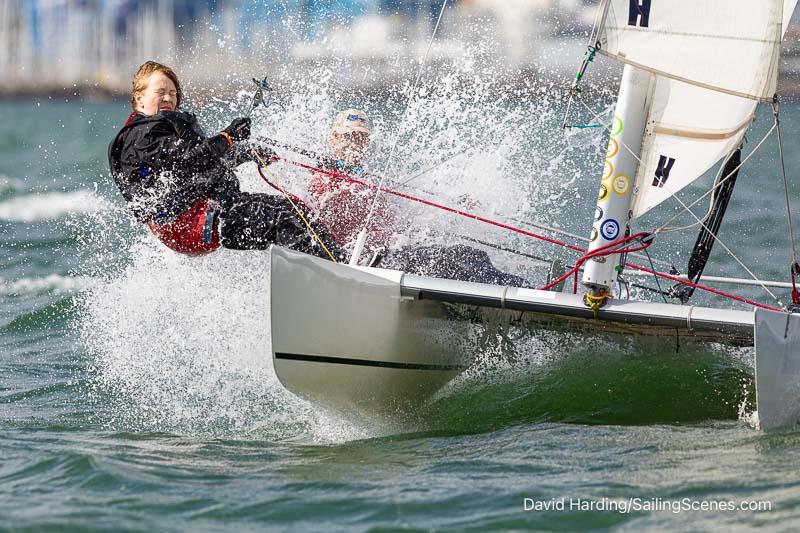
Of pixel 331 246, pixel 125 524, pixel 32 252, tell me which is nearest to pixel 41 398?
pixel 331 246

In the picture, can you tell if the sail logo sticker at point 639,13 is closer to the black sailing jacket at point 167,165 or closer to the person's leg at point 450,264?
the person's leg at point 450,264

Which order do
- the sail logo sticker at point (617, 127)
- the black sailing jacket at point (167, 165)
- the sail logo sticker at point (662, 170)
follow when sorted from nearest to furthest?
the sail logo sticker at point (617, 127), the black sailing jacket at point (167, 165), the sail logo sticker at point (662, 170)

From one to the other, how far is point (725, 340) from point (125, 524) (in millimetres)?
1934

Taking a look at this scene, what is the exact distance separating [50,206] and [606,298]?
7.58 meters

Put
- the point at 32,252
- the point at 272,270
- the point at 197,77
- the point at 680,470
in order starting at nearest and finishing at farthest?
the point at 680,470, the point at 272,270, the point at 32,252, the point at 197,77

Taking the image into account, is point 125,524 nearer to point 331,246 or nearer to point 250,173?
point 331,246

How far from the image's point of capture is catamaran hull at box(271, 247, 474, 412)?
3520 millimetres

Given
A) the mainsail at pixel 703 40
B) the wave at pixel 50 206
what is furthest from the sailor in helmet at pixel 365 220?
the wave at pixel 50 206

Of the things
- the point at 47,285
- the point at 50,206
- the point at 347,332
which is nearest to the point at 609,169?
the point at 347,332

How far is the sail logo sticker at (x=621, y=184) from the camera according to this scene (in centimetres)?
365

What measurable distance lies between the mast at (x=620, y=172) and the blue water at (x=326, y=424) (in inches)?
18.4

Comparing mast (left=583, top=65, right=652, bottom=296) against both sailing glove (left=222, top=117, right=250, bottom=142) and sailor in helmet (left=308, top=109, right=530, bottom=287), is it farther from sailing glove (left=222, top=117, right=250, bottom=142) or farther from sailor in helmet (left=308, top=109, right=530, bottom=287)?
sailing glove (left=222, top=117, right=250, bottom=142)

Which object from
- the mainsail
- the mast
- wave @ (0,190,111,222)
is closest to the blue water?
the mast

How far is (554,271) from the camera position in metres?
4.28
